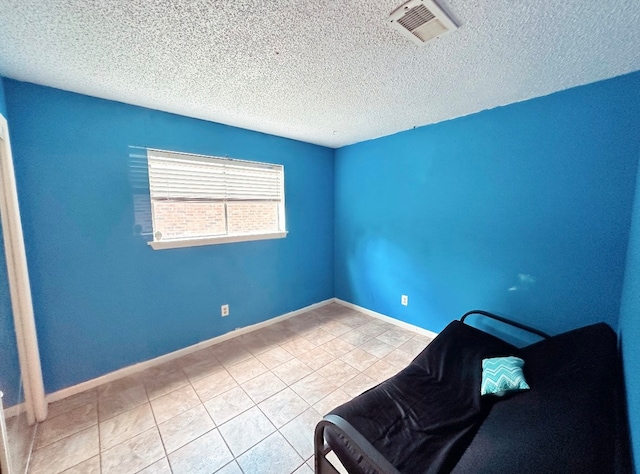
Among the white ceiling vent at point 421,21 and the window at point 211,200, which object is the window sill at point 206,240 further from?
the white ceiling vent at point 421,21

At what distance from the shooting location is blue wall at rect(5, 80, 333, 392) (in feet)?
5.60

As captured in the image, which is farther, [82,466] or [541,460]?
[82,466]

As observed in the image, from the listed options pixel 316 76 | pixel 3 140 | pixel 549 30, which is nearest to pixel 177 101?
pixel 3 140

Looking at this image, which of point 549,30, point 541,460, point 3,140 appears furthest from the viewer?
point 3,140

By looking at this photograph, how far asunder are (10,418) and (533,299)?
11.6 ft

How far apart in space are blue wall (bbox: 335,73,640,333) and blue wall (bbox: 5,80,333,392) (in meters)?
1.73

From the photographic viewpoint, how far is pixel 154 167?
2.17m

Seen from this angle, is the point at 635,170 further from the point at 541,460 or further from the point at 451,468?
the point at 451,468

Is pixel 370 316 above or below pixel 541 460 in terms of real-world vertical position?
below

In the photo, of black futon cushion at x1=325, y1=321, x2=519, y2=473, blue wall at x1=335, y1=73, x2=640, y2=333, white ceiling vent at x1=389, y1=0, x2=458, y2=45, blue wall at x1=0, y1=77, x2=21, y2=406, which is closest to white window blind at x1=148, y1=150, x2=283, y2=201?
blue wall at x1=0, y1=77, x2=21, y2=406

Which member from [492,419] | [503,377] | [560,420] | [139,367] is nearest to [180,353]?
[139,367]

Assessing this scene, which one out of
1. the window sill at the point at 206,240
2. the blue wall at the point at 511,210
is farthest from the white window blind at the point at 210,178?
the blue wall at the point at 511,210

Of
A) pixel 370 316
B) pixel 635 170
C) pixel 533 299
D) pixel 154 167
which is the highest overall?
pixel 154 167

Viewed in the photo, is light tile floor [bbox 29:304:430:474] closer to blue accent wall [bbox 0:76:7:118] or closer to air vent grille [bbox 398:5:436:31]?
blue accent wall [bbox 0:76:7:118]
